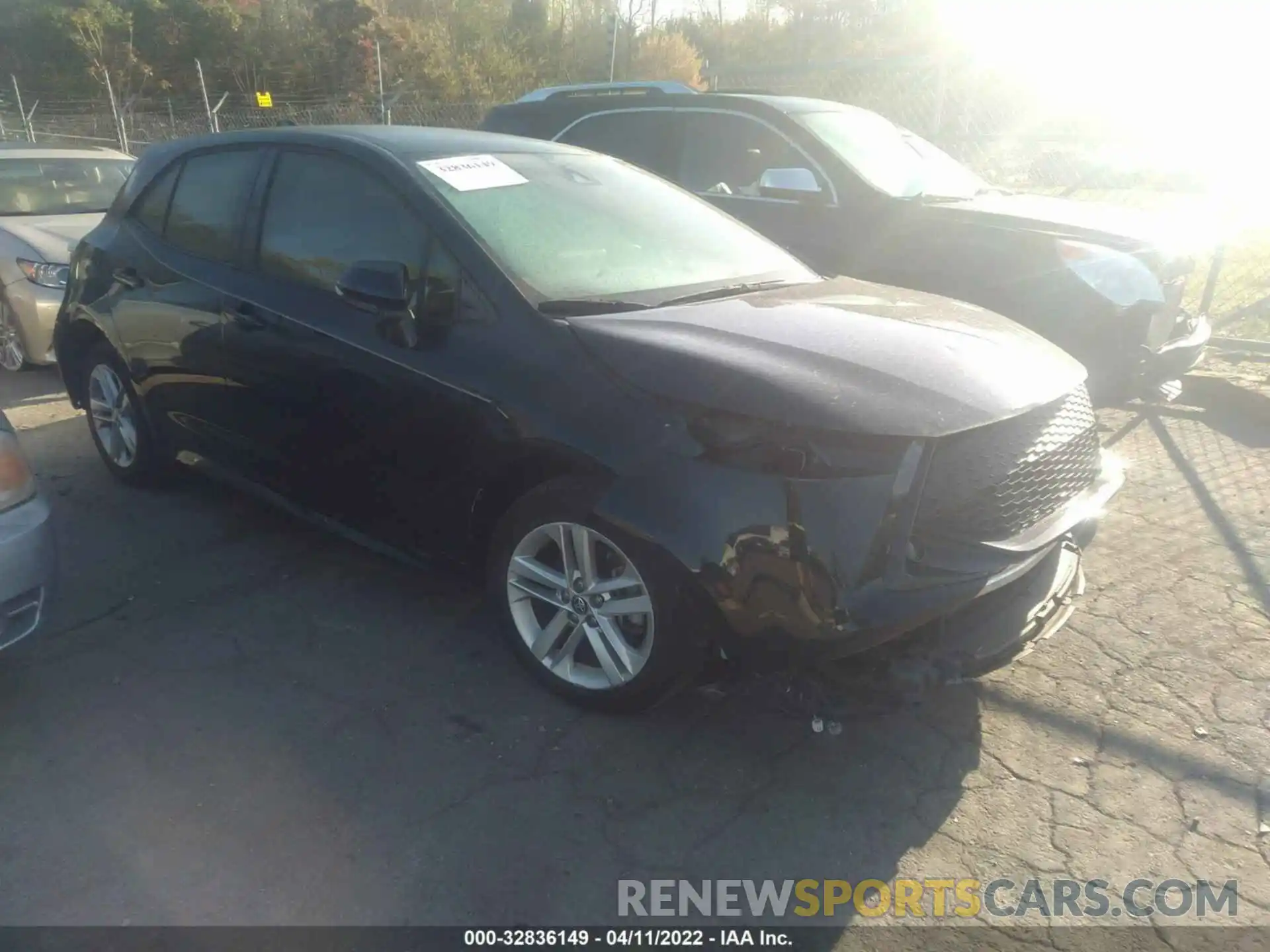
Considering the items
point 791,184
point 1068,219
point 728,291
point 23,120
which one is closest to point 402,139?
point 728,291

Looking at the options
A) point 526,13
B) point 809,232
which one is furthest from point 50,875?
point 526,13

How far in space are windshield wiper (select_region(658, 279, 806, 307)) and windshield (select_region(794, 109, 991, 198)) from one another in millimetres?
2389

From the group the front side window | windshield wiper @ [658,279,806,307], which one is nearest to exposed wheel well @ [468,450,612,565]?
windshield wiper @ [658,279,806,307]

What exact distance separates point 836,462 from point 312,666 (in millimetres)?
1957

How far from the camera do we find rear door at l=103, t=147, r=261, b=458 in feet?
13.3

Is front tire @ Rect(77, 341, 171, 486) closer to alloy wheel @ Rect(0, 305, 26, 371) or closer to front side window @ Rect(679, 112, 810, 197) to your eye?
alloy wheel @ Rect(0, 305, 26, 371)

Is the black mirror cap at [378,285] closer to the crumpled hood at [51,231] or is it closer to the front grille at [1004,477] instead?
the front grille at [1004,477]

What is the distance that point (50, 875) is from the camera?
96.7 inches

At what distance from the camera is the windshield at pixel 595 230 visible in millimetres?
3334

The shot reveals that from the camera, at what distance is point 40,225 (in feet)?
23.8

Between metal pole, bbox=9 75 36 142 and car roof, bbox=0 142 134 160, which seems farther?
metal pole, bbox=9 75 36 142

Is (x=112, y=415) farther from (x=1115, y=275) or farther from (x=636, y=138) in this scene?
(x=1115, y=275)
